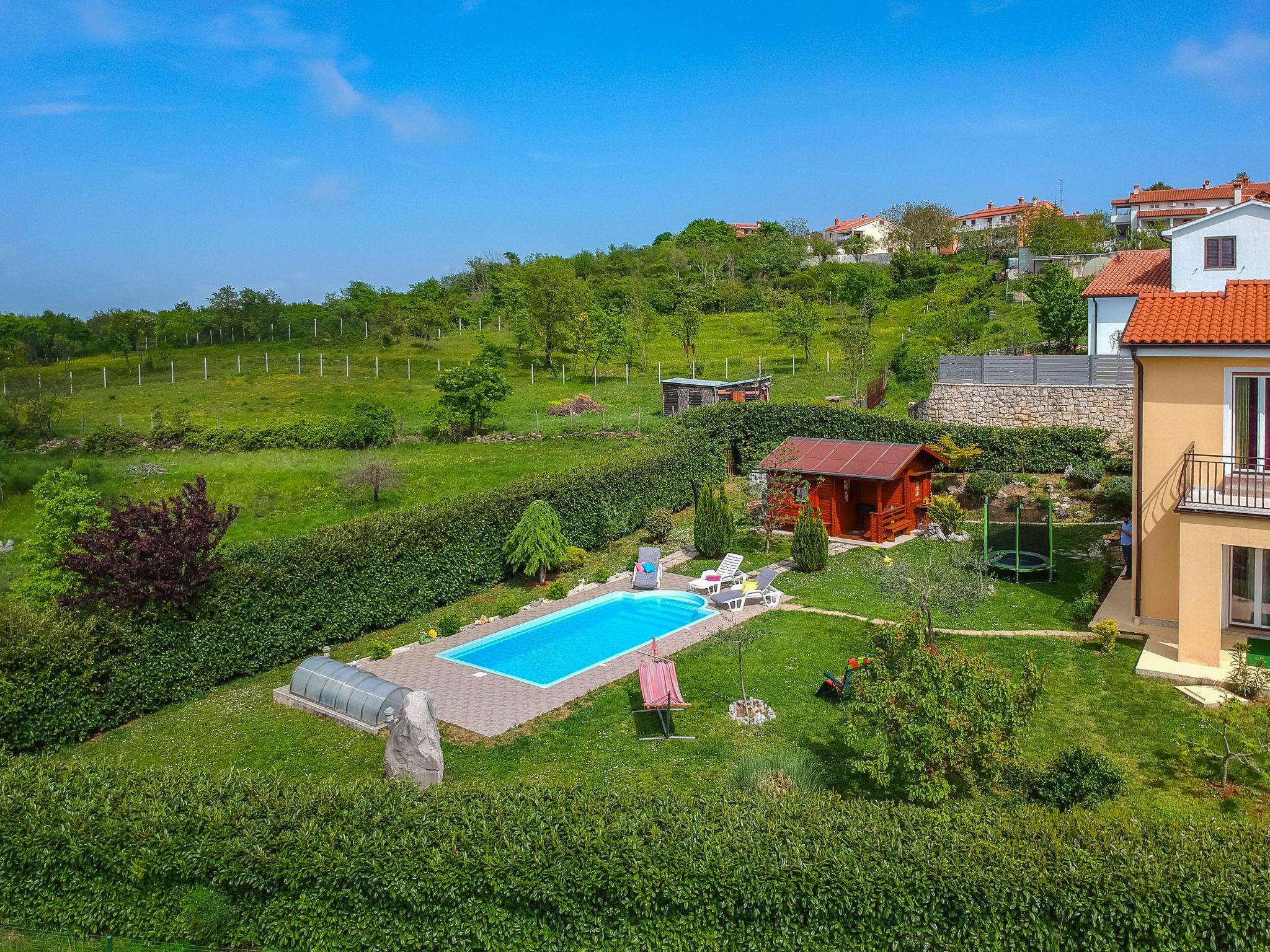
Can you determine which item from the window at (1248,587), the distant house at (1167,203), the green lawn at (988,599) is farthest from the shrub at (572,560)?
the distant house at (1167,203)

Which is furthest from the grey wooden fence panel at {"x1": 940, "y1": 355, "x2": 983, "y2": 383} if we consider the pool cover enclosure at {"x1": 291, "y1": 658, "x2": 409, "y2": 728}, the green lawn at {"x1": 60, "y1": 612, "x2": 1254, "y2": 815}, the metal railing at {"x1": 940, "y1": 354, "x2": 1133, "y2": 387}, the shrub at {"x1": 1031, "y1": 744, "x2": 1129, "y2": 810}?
the pool cover enclosure at {"x1": 291, "y1": 658, "x2": 409, "y2": 728}

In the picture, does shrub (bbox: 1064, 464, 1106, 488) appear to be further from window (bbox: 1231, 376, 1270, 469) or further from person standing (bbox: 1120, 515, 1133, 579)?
window (bbox: 1231, 376, 1270, 469)

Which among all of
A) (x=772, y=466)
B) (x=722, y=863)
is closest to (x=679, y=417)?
(x=772, y=466)

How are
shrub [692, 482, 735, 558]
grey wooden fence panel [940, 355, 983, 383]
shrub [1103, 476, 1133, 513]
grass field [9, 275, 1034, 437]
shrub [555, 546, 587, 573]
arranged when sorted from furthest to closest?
grass field [9, 275, 1034, 437] → grey wooden fence panel [940, 355, 983, 383] → shrub [1103, 476, 1133, 513] → shrub [692, 482, 735, 558] → shrub [555, 546, 587, 573]

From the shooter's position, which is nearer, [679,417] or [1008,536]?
[1008,536]

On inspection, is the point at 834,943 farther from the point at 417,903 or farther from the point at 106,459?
the point at 106,459

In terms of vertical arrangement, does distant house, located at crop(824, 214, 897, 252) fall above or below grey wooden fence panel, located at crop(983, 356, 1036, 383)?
above
